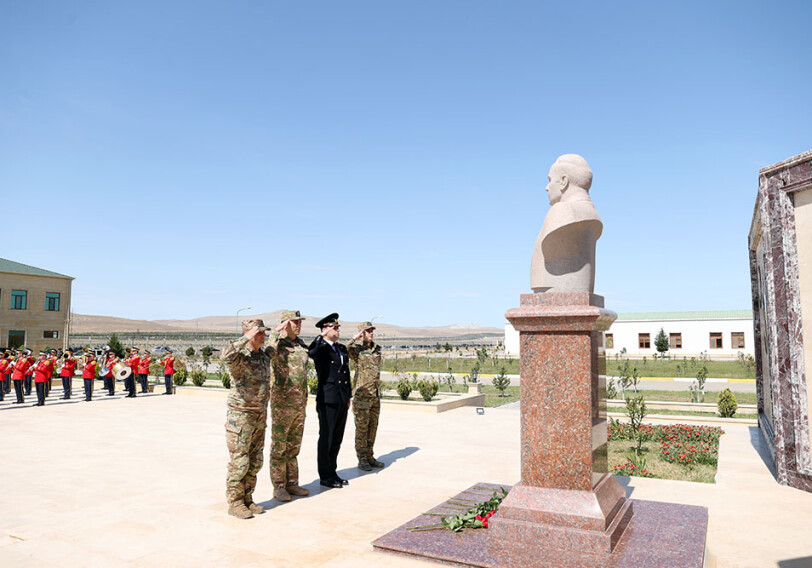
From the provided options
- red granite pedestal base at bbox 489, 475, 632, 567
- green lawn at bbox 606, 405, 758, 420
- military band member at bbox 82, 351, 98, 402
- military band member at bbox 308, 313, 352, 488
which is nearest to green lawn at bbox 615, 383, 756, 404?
green lawn at bbox 606, 405, 758, 420

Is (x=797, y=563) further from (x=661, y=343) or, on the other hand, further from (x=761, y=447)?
(x=661, y=343)

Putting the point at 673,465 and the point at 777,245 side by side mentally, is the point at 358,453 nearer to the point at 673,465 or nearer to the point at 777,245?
the point at 673,465

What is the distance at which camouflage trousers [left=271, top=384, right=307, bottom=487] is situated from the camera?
637 cm

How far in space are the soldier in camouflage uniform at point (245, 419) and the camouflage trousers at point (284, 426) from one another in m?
0.45

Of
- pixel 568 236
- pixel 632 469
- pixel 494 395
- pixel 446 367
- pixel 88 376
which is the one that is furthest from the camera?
pixel 446 367

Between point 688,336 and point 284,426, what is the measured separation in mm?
48629

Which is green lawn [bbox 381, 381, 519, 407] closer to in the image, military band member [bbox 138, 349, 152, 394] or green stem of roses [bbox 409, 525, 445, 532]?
military band member [bbox 138, 349, 152, 394]

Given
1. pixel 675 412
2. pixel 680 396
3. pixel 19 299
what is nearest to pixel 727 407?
pixel 675 412

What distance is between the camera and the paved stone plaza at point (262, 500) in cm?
477

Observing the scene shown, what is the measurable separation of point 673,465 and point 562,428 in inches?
205

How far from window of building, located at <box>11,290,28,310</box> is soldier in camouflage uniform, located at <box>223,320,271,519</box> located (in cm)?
4468

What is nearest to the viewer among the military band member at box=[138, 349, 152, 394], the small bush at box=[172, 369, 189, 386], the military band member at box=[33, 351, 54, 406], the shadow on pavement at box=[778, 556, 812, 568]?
the shadow on pavement at box=[778, 556, 812, 568]

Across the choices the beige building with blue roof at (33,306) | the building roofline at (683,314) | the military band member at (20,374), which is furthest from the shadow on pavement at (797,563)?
the building roofline at (683,314)

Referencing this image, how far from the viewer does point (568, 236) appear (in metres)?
5.15
